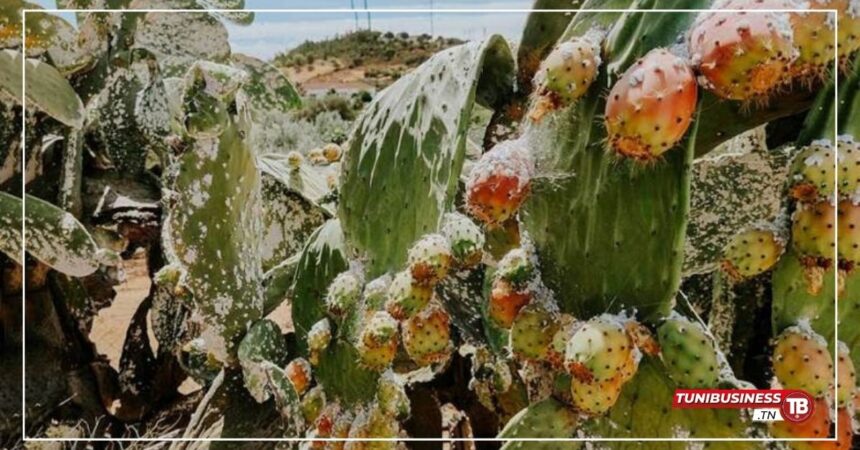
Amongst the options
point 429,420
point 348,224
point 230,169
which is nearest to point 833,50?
point 348,224

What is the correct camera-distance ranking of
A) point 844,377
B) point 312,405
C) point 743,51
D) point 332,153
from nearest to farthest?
point 743,51, point 844,377, point 312,405, point 332,153

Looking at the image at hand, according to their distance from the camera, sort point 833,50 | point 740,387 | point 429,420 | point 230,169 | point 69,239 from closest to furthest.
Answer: point 833,50 → point 740,387 → point 230,169 → point 69,239 → point 429,420

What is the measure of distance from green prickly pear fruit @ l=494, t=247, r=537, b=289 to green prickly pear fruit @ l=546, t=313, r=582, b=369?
0.22 ft

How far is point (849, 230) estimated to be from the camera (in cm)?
104

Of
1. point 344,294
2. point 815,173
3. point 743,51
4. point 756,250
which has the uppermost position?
point 743,51

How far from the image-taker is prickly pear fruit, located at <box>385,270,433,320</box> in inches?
53.1

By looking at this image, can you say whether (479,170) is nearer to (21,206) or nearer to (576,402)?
(576,402)

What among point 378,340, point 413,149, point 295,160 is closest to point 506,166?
point 413,149

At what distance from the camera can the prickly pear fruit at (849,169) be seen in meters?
1.04

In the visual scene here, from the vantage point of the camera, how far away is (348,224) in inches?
61.7

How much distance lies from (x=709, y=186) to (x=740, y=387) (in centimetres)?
40

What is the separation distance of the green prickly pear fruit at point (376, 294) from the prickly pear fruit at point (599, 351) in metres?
0.37

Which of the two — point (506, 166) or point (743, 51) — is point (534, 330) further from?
point (743, 51)

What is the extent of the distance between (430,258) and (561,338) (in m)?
0.22
